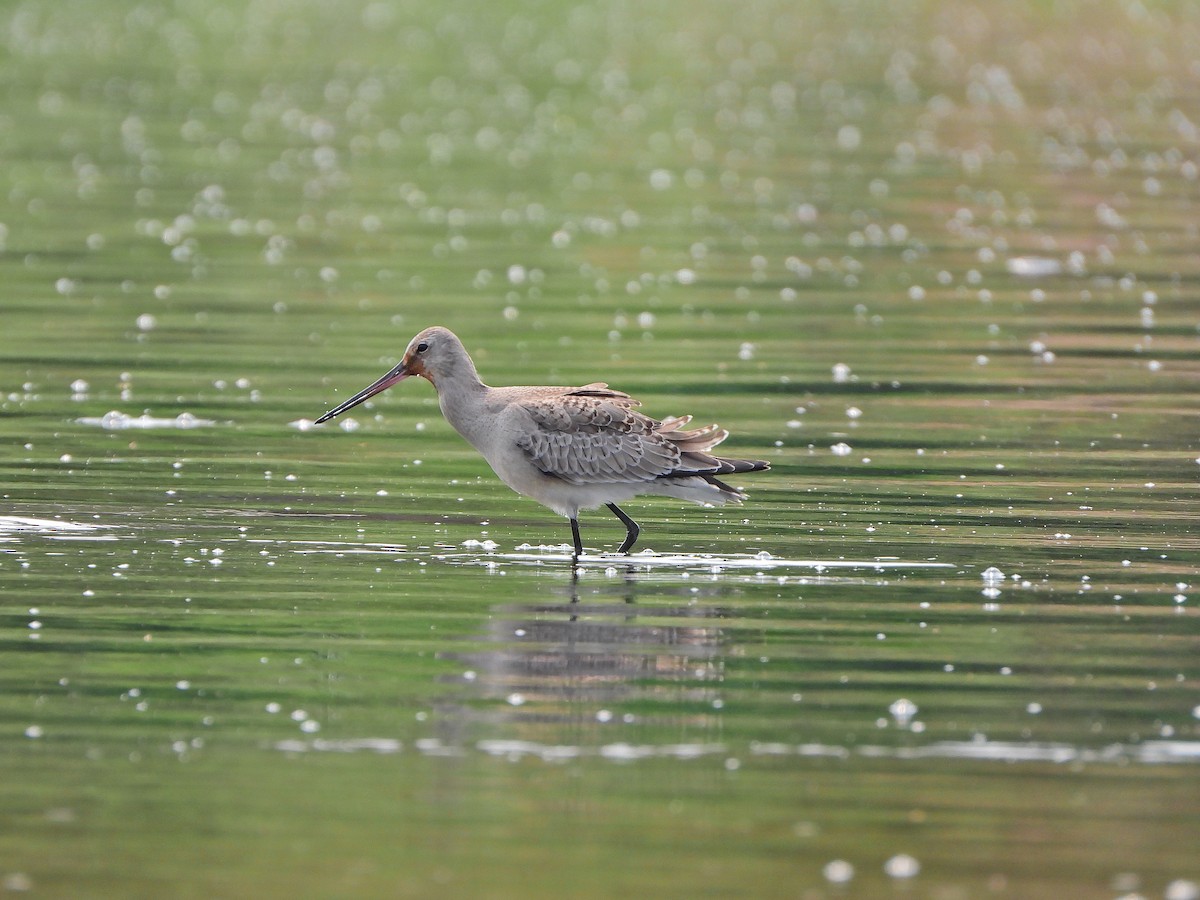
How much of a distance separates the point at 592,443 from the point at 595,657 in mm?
2788

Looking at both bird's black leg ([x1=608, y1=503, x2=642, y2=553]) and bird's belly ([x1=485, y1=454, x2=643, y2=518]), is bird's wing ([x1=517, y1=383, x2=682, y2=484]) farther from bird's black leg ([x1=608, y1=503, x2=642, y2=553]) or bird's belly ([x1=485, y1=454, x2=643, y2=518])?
bird's black leg ([x1=608, y1=503, x2=642, y2=553])

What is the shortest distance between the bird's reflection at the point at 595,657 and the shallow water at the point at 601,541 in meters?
0.03

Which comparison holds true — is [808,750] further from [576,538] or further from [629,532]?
[629,532]

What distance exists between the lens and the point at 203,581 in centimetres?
1224

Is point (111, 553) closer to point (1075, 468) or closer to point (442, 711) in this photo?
point (442, 711)

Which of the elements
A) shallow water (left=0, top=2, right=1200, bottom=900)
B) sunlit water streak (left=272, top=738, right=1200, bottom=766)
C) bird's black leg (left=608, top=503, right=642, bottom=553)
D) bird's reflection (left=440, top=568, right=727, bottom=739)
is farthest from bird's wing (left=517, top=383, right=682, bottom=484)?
sunlit water streak (left=272, top=738, right=1200, bottom=766)

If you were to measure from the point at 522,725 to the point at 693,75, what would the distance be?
1859 inches

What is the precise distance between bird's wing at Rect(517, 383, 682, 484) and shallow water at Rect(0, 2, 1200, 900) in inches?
20.3

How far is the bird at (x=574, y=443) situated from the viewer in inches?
523

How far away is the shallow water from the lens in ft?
27.6

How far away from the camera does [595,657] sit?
10734mm

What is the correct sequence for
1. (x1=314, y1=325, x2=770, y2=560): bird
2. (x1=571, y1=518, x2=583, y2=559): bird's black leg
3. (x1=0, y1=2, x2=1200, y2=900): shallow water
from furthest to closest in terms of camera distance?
1. (x1=314, y1=325, x2=770, y2=560): bird
2. (x1=571, y1=518, x2=583, y2=559): bird's black leg
3. (x1=0, y1=2, x2=1200, y2=900): shallow water

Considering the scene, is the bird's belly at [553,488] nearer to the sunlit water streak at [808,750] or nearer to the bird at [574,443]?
the bird at [574,443]

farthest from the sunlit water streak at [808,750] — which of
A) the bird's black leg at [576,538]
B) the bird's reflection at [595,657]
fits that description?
the bird's black leg at [576,538]
